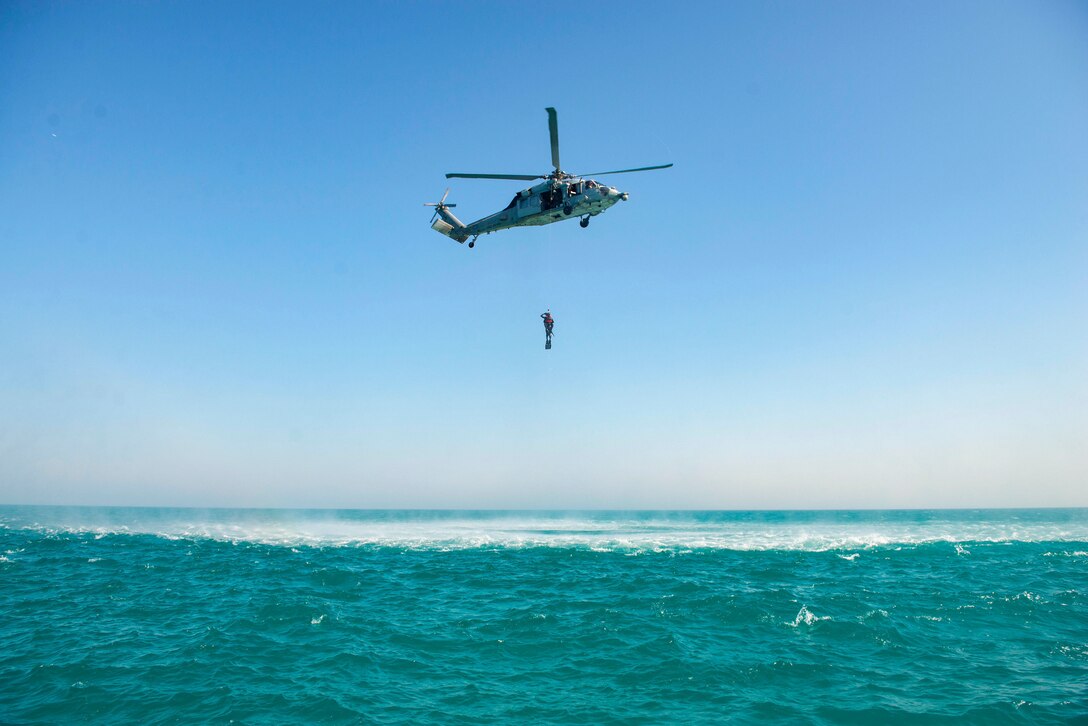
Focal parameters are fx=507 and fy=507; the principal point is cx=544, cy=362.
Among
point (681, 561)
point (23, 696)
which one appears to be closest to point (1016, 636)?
point (681, 561)

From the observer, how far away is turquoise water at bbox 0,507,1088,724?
1337 centimetres

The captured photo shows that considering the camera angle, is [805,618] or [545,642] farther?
[805,618]

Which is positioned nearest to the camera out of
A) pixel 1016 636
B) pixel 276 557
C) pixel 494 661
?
pixel 494 661

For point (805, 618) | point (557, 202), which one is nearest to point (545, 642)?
point (805, 618)

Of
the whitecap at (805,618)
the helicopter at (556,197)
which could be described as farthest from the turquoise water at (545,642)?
the helicopter at (556,197)

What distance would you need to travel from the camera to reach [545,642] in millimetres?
17938

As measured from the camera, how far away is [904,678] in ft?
49.2

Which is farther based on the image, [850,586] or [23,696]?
[850,586]

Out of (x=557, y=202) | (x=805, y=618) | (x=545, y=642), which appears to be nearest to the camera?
(x=545, y=642)

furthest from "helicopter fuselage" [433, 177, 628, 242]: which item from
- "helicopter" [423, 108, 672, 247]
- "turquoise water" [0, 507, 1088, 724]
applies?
"turquoise water" [0, 507, 1088, 724]

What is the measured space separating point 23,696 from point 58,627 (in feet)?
23.5

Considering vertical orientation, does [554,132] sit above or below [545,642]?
above

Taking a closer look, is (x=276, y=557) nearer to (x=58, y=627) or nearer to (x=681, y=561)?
(x=58, y=627)

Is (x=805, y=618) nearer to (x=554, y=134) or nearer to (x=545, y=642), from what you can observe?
(x=545, y=642)
